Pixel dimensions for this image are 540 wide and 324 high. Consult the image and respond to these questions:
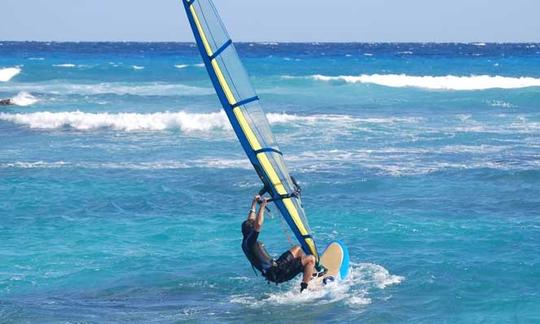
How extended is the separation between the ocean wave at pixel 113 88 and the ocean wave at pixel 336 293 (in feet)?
106

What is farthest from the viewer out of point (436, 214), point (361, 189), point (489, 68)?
point (489, 68)

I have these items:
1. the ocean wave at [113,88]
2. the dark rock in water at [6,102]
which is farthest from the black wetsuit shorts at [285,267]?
the ocean wave at [113,88]

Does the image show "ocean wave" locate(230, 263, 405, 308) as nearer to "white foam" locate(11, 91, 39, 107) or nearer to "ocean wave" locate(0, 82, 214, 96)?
"white foam" locate(11, 91, 39, 107)

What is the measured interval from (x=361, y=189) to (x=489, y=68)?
49176mm

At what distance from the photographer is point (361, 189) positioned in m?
16.4

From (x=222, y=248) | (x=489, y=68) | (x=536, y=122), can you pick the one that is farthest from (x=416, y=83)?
(x=222, y=248)

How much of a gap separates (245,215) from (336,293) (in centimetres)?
434

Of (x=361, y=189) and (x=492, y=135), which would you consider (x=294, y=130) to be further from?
(x=361, y=189)

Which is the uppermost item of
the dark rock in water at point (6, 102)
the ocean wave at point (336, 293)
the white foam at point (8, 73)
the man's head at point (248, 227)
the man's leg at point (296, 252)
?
the white foam at point (8, 73)

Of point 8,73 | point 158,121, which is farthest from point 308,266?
point 8,73

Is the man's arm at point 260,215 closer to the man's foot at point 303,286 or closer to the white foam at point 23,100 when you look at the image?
the man's foot at point 303,286

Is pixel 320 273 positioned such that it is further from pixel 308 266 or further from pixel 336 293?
pixel 308 266

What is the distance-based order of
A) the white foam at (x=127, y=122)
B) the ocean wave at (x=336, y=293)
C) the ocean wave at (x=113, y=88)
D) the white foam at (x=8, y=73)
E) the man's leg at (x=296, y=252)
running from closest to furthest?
the man's leg at (x=296, y=252), the ocean wave at (x=336, y=293), the white foam at (x=127, y=122), the ocean wave at (x=113, y=88), the white foam at (x=8, y=73)

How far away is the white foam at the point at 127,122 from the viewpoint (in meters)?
28.0
